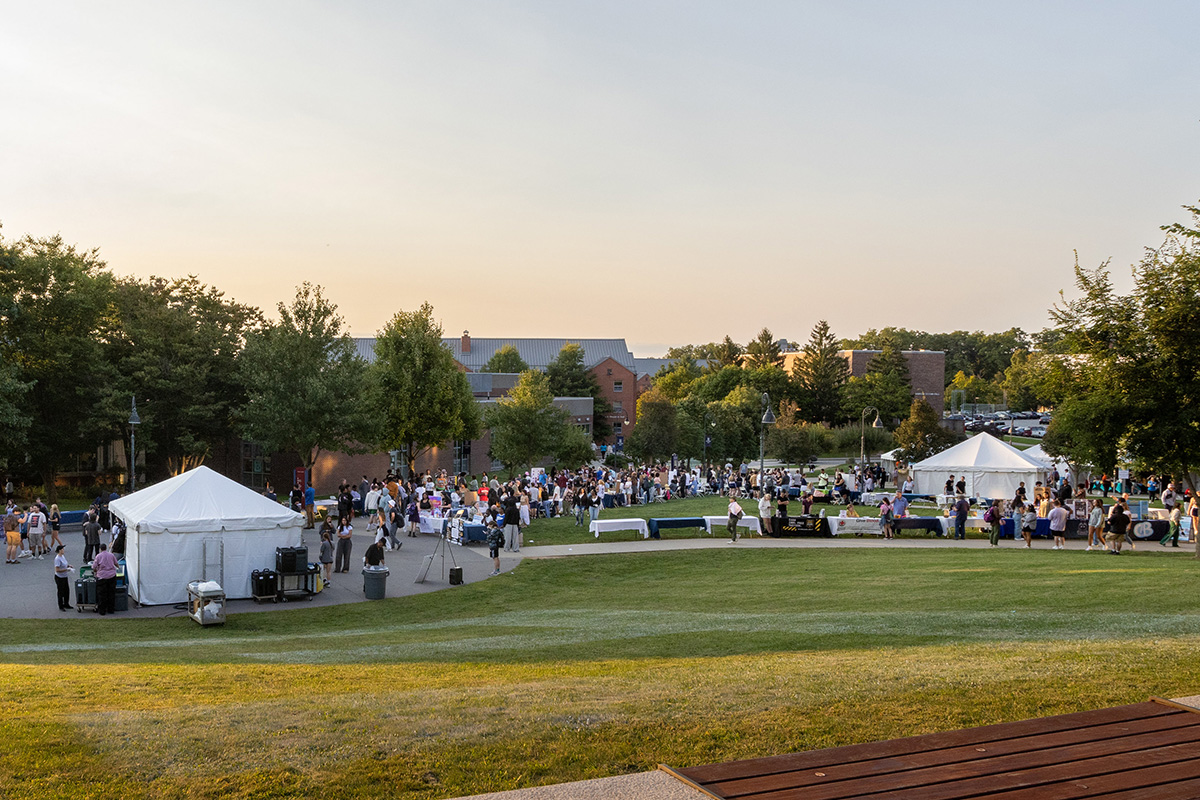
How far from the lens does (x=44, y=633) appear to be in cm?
1482

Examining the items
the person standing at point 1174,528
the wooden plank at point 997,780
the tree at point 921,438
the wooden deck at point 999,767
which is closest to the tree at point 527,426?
the tree at point 921,438

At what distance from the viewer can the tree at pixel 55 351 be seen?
127ft

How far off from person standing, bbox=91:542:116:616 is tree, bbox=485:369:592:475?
37.2 metres

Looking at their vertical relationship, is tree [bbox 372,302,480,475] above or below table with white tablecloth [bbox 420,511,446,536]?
above

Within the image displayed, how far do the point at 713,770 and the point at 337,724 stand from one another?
320 centimetres

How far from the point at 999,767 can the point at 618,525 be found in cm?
2123

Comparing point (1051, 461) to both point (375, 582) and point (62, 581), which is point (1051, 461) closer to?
point (375, 582)

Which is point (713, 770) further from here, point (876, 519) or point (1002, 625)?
point (876, 519)

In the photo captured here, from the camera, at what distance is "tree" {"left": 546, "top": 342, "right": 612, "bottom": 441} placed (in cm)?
9262

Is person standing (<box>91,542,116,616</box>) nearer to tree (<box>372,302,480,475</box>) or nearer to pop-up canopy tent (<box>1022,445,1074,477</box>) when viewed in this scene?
tree (<box>372,302,480,475</box>)

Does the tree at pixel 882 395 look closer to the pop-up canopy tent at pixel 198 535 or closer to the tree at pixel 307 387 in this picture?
the tree at pixel 307 387

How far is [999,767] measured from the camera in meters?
5.37

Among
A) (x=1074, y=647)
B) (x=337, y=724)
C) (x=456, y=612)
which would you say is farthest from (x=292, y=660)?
(x=1074, y=647)

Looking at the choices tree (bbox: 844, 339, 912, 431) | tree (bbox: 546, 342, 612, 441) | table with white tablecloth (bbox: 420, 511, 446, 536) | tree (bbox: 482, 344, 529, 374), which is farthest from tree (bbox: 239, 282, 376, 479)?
tree (bbox: 482, 344, 529, 374)
